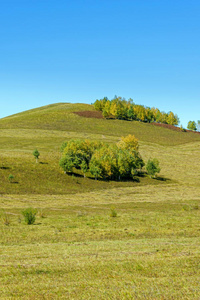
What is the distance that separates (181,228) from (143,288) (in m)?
19.8

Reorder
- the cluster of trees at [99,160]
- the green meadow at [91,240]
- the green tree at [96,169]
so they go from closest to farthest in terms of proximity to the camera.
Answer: the green meadow at [91,240]
the green tree at [96,169]
the cluster of trees at [99,160]

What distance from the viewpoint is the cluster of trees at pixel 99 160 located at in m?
88.7

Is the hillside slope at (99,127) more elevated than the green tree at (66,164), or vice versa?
the hillside slope at (99,127)

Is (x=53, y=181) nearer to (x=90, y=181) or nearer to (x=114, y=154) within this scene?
(x=90, y=181)

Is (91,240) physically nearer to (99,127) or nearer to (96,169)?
(96,169)

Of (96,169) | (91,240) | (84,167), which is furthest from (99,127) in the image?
(91,240)

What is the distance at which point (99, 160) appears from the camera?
92188 millimetres

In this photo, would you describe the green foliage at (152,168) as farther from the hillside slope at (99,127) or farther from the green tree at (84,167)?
the hillside slope at (99,127)

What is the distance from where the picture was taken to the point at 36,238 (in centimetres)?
2595

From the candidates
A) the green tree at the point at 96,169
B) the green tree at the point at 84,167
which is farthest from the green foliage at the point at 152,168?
the green tree at the point at 84,167

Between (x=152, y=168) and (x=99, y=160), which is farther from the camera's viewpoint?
(x=152, y=168)

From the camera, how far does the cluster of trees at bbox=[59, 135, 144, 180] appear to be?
8874 centimetres

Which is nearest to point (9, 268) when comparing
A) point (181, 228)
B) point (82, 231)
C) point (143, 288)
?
point (143, 288)

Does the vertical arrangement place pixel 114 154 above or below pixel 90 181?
above
